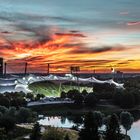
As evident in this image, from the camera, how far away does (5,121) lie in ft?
249

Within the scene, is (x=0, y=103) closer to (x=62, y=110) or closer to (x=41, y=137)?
(x=62, y=110)

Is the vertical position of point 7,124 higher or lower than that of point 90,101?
lower

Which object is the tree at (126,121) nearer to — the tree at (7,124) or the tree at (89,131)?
the tree at (7,124)

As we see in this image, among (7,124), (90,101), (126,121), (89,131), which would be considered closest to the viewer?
(89,131)

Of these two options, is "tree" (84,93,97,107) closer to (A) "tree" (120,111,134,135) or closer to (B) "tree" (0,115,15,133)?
(A) "tree" (120,111,134,135)

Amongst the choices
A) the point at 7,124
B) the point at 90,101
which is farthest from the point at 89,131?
the point at 90,101

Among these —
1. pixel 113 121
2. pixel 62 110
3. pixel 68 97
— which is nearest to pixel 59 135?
pixel 113 121

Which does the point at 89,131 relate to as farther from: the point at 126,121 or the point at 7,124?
the point at 126,121

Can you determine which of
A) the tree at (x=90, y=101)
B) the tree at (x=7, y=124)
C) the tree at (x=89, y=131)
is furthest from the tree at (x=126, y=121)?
the tree at (x=90, y=101)

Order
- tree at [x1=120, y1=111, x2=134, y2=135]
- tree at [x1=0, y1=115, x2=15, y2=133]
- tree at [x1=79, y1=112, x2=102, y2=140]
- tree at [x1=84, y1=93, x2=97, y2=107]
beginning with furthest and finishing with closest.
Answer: tree at [x1=84, y1=93, x2=97, y2=107] < tree at [x1=120, y1=111, x2=134, y2=135] < tree at [x1=0, y1=115, x2=15, y2=133] < tree at [x1=79, y1=112, x2=102, y2=140]

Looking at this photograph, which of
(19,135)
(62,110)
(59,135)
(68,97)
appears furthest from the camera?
(68,97)

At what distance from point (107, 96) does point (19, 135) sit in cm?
11645

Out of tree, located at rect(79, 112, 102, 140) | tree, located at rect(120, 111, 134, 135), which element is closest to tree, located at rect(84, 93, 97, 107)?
tree, located at rect(120, 111, 134, 135)

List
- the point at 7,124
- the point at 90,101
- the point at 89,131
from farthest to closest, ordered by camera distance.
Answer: the point at 90,101 → the point at 7,124 → the point at 89,131
